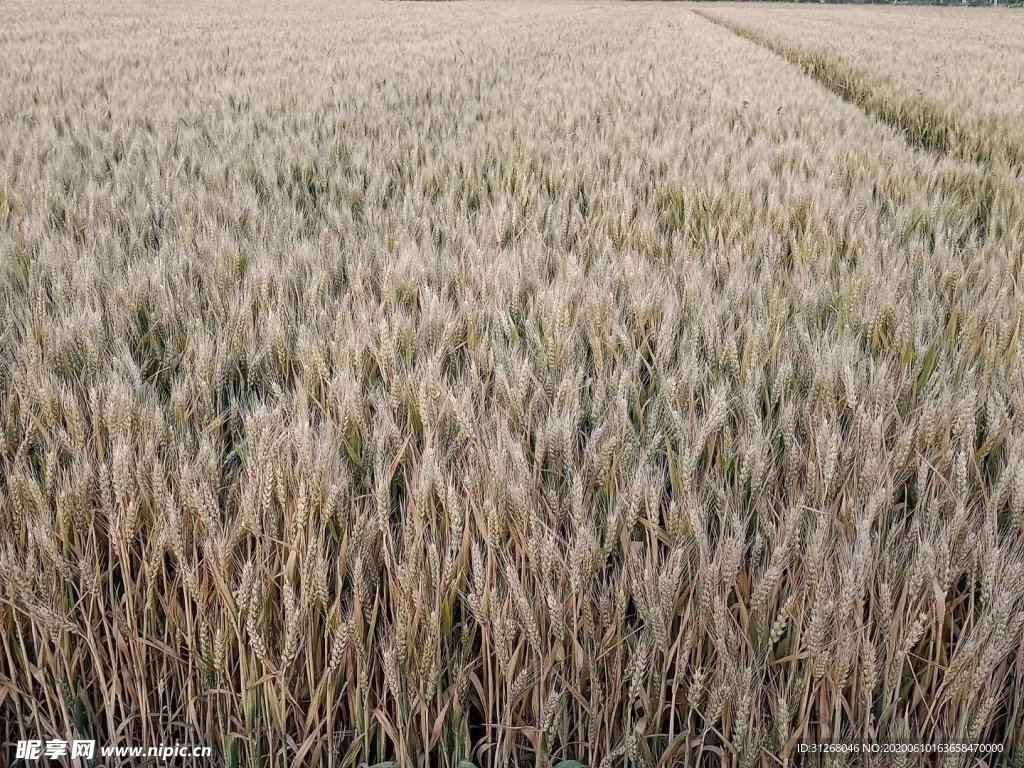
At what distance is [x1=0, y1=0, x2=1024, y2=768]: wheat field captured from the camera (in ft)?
2.71

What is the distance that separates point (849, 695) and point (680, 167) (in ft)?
7.99

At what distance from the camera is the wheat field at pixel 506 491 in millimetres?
826

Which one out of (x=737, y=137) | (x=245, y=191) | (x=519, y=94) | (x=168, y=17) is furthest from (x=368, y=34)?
(x=245, y=191)

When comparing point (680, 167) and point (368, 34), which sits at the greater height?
point (368, 34)

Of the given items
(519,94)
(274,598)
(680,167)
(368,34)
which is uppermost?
(368,34)

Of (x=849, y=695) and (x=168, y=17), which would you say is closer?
(x=849, y=695)

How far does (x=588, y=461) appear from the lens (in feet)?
3.23

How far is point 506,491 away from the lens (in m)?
0.91

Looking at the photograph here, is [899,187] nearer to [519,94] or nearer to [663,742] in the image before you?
[663,742]

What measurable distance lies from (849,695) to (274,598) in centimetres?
74

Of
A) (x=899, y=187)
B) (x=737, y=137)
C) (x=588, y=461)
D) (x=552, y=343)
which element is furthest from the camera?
(x=737, y=137)

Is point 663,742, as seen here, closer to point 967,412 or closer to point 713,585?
point 713,585

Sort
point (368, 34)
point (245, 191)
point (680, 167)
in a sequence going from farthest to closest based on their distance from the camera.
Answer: point (368, 34)
point (680, 167)
point (245, 191)

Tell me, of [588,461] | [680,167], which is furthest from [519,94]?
[588,461]
